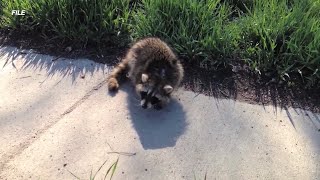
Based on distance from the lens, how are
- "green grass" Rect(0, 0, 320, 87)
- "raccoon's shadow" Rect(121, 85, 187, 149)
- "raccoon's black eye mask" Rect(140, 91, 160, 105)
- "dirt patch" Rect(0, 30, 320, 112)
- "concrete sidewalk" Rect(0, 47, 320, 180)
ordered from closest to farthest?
"concrete sidewalk" Rect(0, 47, 320, 180)
"raccoon's shadow" Rect(121, 85, 187, 149)
"raccoon's black eye mask" Rect(140, 91, 160, 105)
"dirt patch" Rect(0, 30, 320, 112)
"green grass" Rect(0, 0, 320, 87)

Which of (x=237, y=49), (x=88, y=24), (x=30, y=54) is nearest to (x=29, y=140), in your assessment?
(x=30, y=54)

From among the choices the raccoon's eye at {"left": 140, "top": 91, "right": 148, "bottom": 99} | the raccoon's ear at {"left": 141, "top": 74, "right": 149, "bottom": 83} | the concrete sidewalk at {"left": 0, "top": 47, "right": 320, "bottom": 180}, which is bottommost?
the concrete sidewalk at {"left": 0, "top": 47, "right": 320, "bottom": 180}

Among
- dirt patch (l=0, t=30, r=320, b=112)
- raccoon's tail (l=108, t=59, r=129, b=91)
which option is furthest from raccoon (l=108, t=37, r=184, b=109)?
dirt patch (l=0, t=30, r=320, b=112)

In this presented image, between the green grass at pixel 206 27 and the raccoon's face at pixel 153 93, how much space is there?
0.54m

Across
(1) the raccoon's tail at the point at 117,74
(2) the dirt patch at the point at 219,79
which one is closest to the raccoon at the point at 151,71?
(1) the raccoon's tail at the point at 117,74

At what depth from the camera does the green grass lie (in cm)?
388

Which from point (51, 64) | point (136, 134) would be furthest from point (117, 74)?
point (136, 134)

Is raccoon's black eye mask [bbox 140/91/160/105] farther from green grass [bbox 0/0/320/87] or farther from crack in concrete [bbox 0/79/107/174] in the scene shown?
green grass [bbox 0/0/320/87]

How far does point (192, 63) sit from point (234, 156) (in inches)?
44.6

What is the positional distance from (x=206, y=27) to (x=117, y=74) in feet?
2.91

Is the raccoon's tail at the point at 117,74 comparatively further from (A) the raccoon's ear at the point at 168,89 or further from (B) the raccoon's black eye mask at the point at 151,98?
(A) the raccoon's ear at the point at 168,89

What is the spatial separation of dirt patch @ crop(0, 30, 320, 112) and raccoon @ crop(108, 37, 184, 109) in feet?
0.62

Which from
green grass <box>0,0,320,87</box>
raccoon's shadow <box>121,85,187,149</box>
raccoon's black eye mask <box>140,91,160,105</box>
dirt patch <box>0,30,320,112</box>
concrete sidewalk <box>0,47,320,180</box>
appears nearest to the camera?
concrete sidewalk <box>0,47,320,180</box>

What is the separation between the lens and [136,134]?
3340 mm
